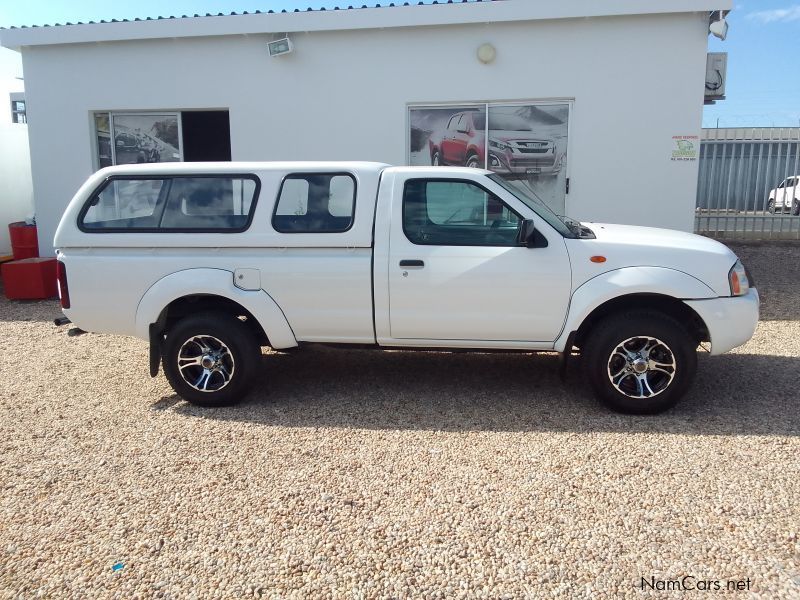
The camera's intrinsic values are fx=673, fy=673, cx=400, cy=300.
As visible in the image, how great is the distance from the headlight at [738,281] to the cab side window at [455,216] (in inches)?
60.8

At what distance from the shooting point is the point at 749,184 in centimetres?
1395

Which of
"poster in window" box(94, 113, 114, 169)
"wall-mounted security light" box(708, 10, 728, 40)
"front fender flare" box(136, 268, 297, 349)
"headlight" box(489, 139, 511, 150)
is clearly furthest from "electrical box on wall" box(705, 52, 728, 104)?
"poster in window" box(94, 113, 114, 169)

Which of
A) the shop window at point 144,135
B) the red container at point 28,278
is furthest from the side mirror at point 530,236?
the red container at point 28,278

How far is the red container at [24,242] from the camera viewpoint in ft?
36.0

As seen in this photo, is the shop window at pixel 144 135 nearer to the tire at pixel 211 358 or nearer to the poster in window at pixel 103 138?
the poster in window at pixel 103 138

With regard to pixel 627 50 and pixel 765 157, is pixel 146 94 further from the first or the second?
pixel 765 157

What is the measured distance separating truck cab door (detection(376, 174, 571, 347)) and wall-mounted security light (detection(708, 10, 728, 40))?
572cm

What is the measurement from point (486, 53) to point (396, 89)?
4.44 feet

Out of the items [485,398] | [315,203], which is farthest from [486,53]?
[485,398]

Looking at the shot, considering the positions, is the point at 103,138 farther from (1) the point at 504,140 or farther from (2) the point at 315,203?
(2) the point at 315,203

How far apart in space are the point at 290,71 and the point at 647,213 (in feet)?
18.1

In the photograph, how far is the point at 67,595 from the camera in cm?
292

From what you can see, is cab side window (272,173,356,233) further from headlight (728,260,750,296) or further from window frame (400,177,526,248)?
headlight (728,260,750,296)

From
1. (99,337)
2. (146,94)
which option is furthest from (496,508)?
(146,94)
